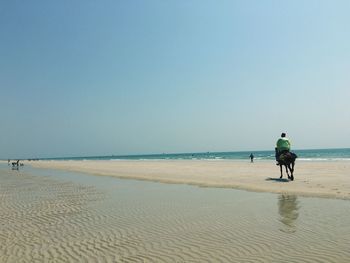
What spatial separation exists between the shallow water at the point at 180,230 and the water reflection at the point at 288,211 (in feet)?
0.08

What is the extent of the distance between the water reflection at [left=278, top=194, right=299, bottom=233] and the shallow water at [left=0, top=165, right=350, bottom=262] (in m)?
0.02

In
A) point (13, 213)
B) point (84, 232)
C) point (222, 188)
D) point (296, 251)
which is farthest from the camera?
point (222, 188)

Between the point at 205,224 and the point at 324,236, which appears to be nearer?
the point at 324,236

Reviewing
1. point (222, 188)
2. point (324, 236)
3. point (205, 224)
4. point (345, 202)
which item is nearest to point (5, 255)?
point (205, 224)

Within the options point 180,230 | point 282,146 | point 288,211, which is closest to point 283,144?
point 282,146

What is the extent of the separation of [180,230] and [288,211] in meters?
4.16

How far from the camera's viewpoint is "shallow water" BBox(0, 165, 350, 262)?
24.1 feet

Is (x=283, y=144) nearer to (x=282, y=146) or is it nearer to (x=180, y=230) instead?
(x=282, y=146)

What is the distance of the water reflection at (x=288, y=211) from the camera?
9598 mm

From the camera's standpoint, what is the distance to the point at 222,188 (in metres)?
19.7

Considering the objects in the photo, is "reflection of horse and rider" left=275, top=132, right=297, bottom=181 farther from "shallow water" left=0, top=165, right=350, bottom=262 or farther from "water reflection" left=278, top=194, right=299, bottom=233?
"shallow water" left=0, top=165, right=350, bottom=262

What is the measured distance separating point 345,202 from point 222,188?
23.8ft

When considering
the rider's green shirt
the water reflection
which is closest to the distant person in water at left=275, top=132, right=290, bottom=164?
the rider's green shirt

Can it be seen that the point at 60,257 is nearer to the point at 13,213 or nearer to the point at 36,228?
the point at 36,228
